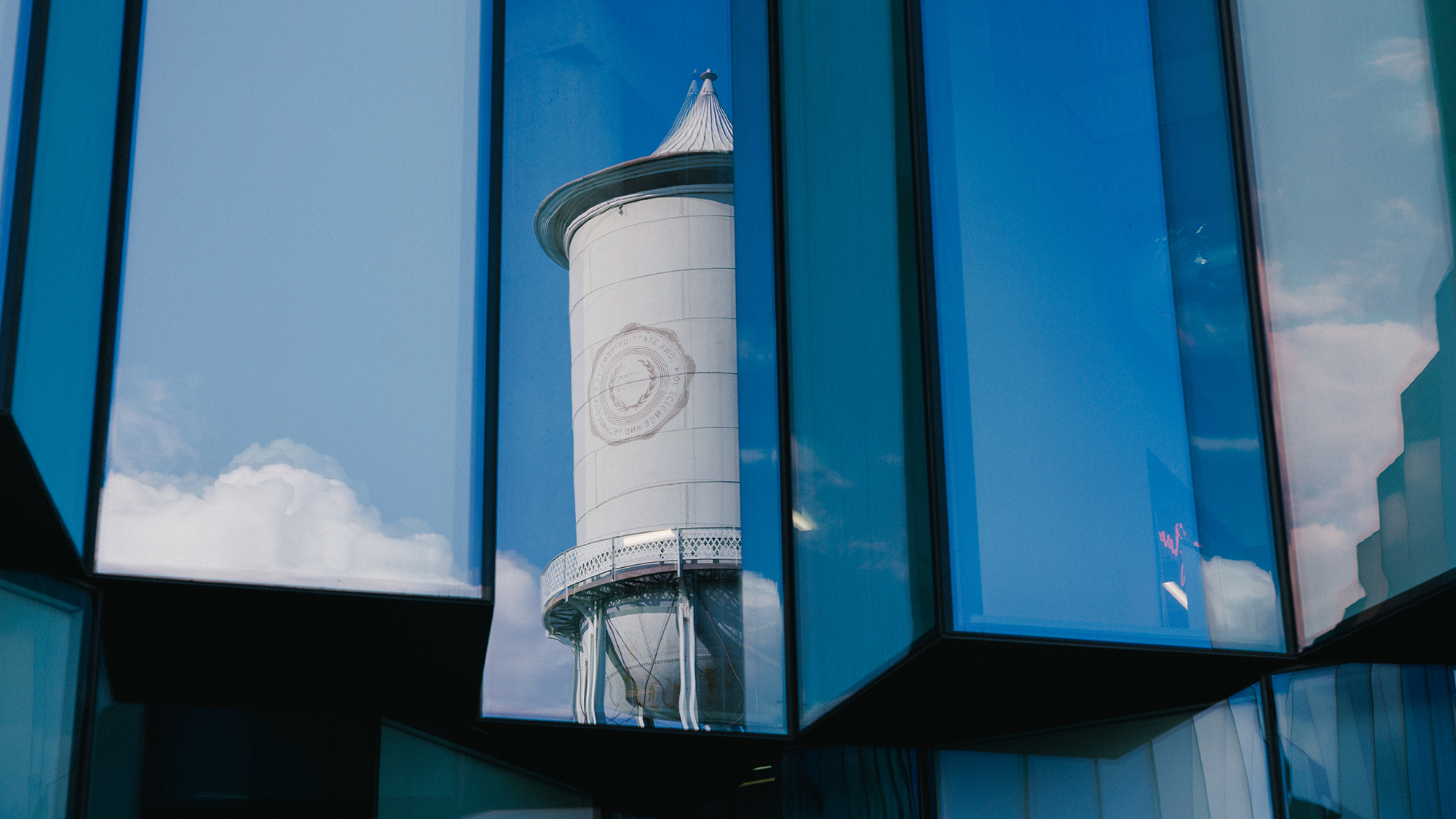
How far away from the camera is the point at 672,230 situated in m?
12.7

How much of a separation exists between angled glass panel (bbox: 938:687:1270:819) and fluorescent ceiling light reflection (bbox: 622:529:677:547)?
11.5 feet

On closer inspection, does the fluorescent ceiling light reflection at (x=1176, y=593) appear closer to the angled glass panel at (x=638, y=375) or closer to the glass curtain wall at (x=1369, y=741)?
the glass curtain wall at (x=1369, y=741)

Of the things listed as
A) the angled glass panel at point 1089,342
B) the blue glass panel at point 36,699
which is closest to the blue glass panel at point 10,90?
the blue glass panel at point 36,699

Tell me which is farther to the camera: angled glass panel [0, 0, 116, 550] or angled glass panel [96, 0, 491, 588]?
angled glass panel [96, 0, 491, 588]

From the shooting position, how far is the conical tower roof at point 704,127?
37.3 feet

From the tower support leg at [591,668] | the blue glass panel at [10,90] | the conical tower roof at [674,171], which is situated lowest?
the tower support leg at [591,668]

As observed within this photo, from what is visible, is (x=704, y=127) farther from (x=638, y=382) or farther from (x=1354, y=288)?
(x=1354, y=288)

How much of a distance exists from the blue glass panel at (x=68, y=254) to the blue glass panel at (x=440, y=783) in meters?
3.64

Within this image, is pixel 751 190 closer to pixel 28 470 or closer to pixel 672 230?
Result: pixel 672 230

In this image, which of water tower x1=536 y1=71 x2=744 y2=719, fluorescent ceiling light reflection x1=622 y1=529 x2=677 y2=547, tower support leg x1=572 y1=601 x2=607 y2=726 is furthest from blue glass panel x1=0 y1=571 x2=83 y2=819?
fluorescent ceiling light reflection x1=622 y1=529 x2=677 y2=547

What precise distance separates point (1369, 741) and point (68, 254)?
275 inches

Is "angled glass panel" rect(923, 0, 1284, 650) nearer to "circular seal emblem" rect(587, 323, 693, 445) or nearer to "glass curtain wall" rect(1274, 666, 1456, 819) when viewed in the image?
"glass curtain wall" rect(1274, 666, 1456, 819)

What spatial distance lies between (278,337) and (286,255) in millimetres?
555

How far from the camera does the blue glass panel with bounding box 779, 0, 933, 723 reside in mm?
7613
